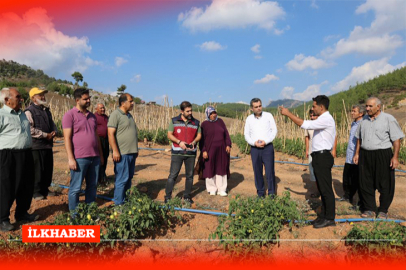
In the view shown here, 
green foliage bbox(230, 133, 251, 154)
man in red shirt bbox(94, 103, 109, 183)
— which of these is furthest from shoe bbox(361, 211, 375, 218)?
green foliage bbox(230, 133, 251, 154)

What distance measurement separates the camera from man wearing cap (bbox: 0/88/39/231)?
3.23 m

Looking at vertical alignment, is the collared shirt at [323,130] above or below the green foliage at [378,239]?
above

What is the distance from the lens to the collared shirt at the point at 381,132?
367 centimetres

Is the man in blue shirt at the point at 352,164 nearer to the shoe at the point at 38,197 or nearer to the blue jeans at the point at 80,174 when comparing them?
the blue jeans at the point at 80,174

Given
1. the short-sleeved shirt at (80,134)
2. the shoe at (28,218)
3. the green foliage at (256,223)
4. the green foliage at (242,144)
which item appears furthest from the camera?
the green foliage at (242,144)

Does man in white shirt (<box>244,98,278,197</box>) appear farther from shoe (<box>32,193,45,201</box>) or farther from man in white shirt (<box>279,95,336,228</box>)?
shoe (<box>32,193,45,201</box>)

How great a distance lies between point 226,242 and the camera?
3.03 meters

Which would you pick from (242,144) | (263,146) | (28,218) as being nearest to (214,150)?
(263,146)

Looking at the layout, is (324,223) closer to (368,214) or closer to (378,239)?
(378,239)

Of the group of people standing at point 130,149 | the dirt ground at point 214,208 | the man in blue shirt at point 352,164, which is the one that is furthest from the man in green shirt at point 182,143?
the man in blue shirt at point 352,164

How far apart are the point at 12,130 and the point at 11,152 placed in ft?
0.95

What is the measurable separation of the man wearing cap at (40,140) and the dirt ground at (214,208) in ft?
0.96

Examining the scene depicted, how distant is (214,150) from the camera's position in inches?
192

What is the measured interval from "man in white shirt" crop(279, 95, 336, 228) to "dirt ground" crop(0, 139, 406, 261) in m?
0.19
